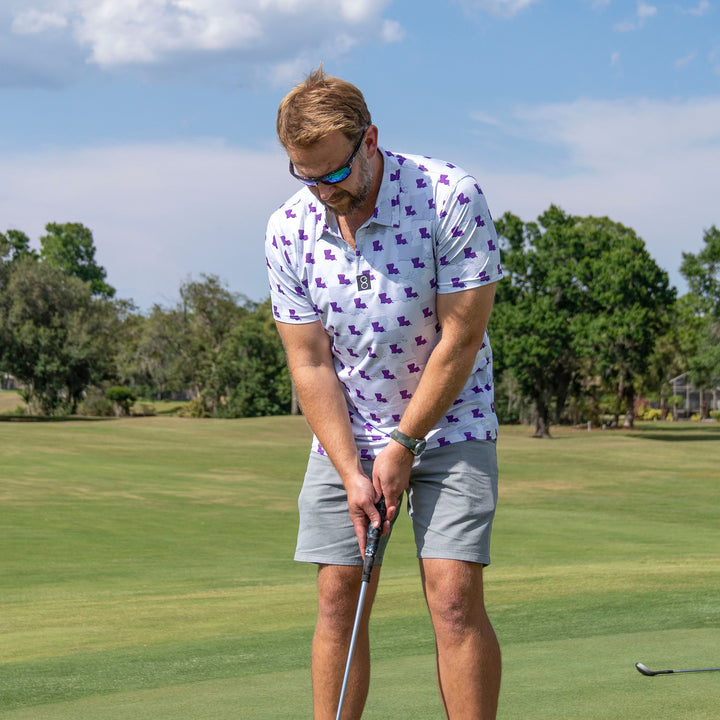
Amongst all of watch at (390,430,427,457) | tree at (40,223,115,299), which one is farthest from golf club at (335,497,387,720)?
tree at (40,223,115,299)

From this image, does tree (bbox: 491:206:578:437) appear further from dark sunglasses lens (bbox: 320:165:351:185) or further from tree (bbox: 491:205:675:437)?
dark sunglasses lens (bbox: 320:165:351:185)

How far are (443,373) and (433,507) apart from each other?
0.44m

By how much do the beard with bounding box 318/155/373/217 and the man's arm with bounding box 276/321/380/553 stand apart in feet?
1.29

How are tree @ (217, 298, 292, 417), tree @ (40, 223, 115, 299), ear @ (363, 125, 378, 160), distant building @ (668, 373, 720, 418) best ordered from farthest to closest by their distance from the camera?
tree @ (40, 223, 115, 299)
distant building @ (668, 373, 720, 418)
tree @ (217, 298, 292, 417)
ear @ (363, 125, 378, 160)

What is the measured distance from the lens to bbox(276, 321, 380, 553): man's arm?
3.18m

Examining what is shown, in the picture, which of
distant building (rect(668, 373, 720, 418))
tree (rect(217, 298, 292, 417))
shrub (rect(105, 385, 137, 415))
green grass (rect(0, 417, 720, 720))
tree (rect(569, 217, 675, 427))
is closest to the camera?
green grass (rect(0, 417, 720, 720))

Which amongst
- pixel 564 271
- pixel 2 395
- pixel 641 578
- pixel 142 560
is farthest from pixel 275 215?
pixel 2 395

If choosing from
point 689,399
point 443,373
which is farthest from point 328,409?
point 689,399

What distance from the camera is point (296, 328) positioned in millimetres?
3340

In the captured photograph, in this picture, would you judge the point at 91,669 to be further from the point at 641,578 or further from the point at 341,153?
the point at 641,578

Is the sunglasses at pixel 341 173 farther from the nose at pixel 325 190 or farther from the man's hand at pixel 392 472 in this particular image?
the man's hand at pixel 392 472

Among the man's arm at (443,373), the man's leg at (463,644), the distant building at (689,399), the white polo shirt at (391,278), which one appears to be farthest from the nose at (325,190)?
the distant building at (689,399)

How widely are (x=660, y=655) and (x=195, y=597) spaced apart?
4.88 m

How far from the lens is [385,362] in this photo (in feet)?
10.6
